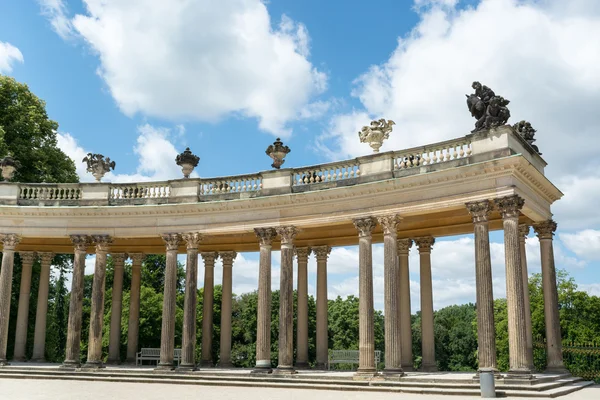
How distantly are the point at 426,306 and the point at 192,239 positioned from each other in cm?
1623

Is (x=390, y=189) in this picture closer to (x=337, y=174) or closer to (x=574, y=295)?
(x=337, y=174)

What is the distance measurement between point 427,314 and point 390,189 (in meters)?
9.68

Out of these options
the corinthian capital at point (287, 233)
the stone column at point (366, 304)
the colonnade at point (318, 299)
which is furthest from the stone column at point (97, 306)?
the stone column at point (366, 304)

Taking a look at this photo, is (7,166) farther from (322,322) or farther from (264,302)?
(322,322)

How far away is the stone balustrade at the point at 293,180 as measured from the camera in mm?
31984

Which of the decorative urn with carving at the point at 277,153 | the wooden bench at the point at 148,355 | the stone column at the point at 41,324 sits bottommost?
the wooden bench at the point at 148,355

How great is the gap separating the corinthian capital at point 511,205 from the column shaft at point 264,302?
14565mm

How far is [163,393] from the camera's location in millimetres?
29281

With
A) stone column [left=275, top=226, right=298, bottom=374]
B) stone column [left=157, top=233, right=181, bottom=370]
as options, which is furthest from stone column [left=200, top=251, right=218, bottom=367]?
stone column [left=275, top=226, right=298, bottom=374]

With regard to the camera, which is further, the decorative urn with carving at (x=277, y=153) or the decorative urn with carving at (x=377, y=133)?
the decorative urn with carving at (x=277, y=153)

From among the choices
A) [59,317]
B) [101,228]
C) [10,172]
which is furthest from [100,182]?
[59,317]

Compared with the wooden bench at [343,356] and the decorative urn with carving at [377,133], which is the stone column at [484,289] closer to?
the decorative urn with carving at [377,133]

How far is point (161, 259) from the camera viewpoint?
93125mm

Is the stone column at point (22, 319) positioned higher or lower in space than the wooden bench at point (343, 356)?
higher
